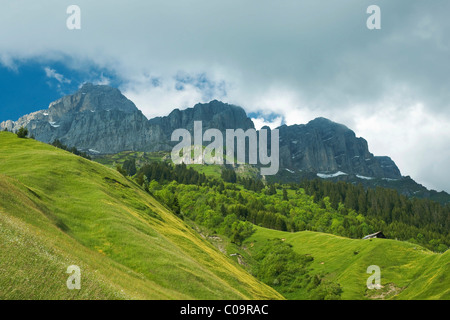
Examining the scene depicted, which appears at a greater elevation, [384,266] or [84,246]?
[84,246]

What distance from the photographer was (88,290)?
75.3 ft

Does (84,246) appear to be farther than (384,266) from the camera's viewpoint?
No

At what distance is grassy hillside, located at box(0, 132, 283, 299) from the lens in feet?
75.4

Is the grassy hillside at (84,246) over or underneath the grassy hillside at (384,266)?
over

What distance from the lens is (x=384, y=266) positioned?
9212 cm

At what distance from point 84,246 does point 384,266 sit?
8713cm

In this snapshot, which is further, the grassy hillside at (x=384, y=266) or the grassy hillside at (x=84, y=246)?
the grassy hillside at (x=384, y=266)

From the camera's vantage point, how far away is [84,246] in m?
36.0

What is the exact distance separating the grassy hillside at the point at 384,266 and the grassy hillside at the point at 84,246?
43.8m

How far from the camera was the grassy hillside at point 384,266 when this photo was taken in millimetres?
69588

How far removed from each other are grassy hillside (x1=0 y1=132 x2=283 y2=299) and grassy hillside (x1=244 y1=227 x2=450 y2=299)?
43.8 meters
